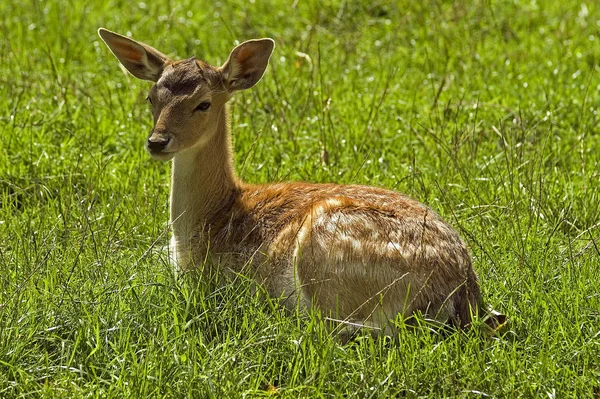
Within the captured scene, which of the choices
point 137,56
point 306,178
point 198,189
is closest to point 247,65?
point 137,56

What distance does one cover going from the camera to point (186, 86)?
19.0 feet

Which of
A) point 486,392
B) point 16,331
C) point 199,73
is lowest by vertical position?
point 486,392

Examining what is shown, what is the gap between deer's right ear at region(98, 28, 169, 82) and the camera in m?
6.03

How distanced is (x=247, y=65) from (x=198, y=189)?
28.1 inches

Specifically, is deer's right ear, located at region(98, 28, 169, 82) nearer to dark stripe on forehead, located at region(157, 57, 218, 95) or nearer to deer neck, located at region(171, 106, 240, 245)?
dark stripe on forehead, located at region(157, 57, 218, 95)

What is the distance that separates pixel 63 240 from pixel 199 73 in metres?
1.07

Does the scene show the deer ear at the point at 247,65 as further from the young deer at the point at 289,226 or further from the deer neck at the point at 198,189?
A: the deer neck at the point at 198,189

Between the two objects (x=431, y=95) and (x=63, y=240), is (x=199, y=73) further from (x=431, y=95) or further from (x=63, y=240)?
(x=431, y=95)

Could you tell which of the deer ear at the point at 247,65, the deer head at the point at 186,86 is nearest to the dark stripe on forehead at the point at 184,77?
the deer head at the point at 186,86

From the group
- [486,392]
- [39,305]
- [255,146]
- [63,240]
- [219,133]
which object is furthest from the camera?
[255,146]

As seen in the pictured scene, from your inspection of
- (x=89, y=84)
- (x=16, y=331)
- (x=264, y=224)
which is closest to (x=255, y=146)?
(x=264, y=224)

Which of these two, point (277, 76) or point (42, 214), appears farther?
point (277, 76)

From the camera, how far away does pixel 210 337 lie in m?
4.91

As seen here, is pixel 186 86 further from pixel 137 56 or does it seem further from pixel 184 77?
pixel 137 56
